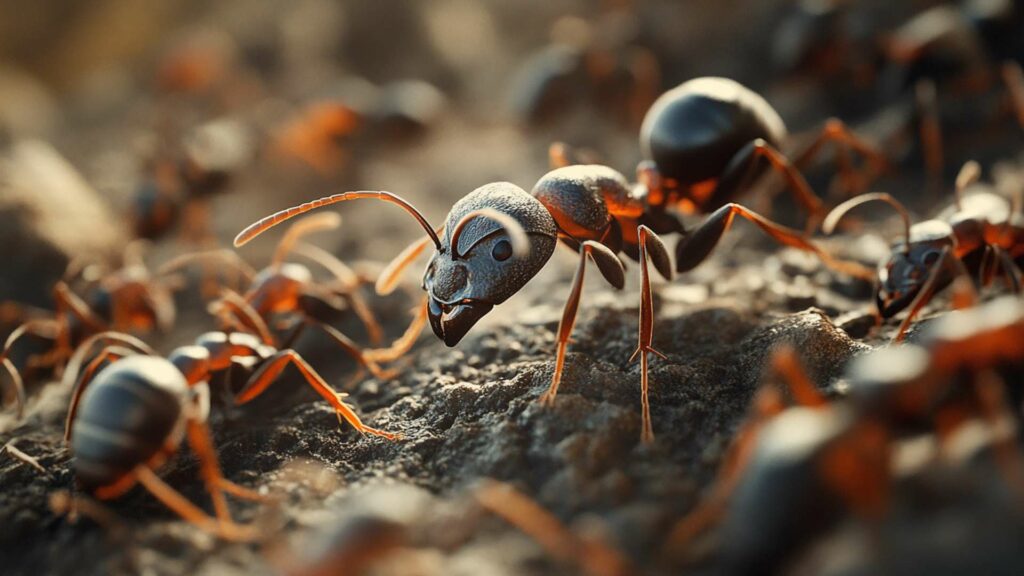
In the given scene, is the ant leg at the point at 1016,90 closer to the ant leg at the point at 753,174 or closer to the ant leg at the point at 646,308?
the ant leg at the point at 753,174

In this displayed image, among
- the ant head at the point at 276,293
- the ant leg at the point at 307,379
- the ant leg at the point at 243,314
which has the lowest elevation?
the ant leg at the point at 307,379

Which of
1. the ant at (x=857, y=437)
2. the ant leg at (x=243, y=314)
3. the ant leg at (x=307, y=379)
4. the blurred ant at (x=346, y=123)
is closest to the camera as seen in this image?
the ant at (x=857, y=437)

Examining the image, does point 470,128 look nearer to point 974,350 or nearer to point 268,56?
point 268,56

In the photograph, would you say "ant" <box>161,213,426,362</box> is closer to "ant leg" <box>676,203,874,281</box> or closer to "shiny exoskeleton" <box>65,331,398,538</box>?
"shiny exoskeleton" <box>65,331,398,538</box>

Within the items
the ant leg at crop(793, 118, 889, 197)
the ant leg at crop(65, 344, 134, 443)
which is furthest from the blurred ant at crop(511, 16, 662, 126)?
the ant leg at crop(65, 344, 134, 443)

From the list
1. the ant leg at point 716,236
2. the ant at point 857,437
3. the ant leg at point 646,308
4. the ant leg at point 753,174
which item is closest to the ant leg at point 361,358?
the ant leg at point 646,308
